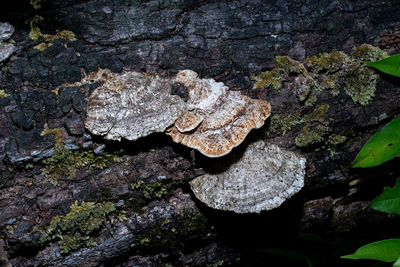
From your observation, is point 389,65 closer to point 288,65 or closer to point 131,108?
point 288,65

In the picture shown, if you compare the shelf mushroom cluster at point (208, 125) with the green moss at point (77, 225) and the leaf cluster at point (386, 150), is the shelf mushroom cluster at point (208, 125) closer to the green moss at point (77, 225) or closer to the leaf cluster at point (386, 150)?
the leaf cluster at point (386, 150)

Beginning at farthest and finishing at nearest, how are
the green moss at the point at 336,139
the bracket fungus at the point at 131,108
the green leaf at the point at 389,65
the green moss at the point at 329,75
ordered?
the green moss at the point at 336,139, the green moss at the point at 329,75, the green leaf at the point at 389,65, the bracket fungus at the point at 131,108

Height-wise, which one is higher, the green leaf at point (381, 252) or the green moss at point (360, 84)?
the green moss at point (360, 84)

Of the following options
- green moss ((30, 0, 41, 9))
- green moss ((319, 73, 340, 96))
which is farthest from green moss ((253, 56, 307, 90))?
green moss ((30, 0, 41, 9))

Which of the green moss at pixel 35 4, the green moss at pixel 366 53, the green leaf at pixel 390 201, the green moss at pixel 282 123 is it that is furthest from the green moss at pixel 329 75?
the green moss at pixel 35 4

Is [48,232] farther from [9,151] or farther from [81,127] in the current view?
[81,127]

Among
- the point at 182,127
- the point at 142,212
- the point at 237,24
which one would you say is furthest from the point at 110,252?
the point at 237,24

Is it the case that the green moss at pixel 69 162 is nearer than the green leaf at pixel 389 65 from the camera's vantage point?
Yes

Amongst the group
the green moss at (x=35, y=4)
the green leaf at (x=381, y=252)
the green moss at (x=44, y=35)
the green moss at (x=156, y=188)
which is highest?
the green moss at (x=35, y=4)
